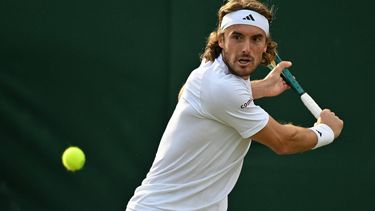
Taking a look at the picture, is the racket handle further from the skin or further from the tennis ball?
the tennis ball

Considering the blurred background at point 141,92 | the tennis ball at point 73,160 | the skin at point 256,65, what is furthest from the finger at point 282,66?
the tennis ball at point 73,160

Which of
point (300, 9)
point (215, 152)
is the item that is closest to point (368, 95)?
point (300, 9)

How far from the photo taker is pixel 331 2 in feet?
19.4

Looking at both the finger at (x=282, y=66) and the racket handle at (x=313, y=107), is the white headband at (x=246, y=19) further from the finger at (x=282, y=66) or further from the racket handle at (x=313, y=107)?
the racket handle at (x=313, y=107)

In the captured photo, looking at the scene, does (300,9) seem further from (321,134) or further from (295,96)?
(321,134)

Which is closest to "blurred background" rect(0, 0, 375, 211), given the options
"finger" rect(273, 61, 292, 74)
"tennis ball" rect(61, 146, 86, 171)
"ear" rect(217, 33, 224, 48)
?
"tennis ball" rect(61, 146, 86, 171)

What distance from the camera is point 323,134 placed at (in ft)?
14.0

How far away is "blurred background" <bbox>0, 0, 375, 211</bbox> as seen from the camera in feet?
19.4

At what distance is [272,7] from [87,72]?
4.49ft

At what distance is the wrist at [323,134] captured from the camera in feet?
13.9

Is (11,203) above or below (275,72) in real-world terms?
above

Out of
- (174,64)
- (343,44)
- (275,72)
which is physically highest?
(174,64)

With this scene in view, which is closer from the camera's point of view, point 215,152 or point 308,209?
point 215,152

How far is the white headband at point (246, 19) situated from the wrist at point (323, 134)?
1.83 feet
